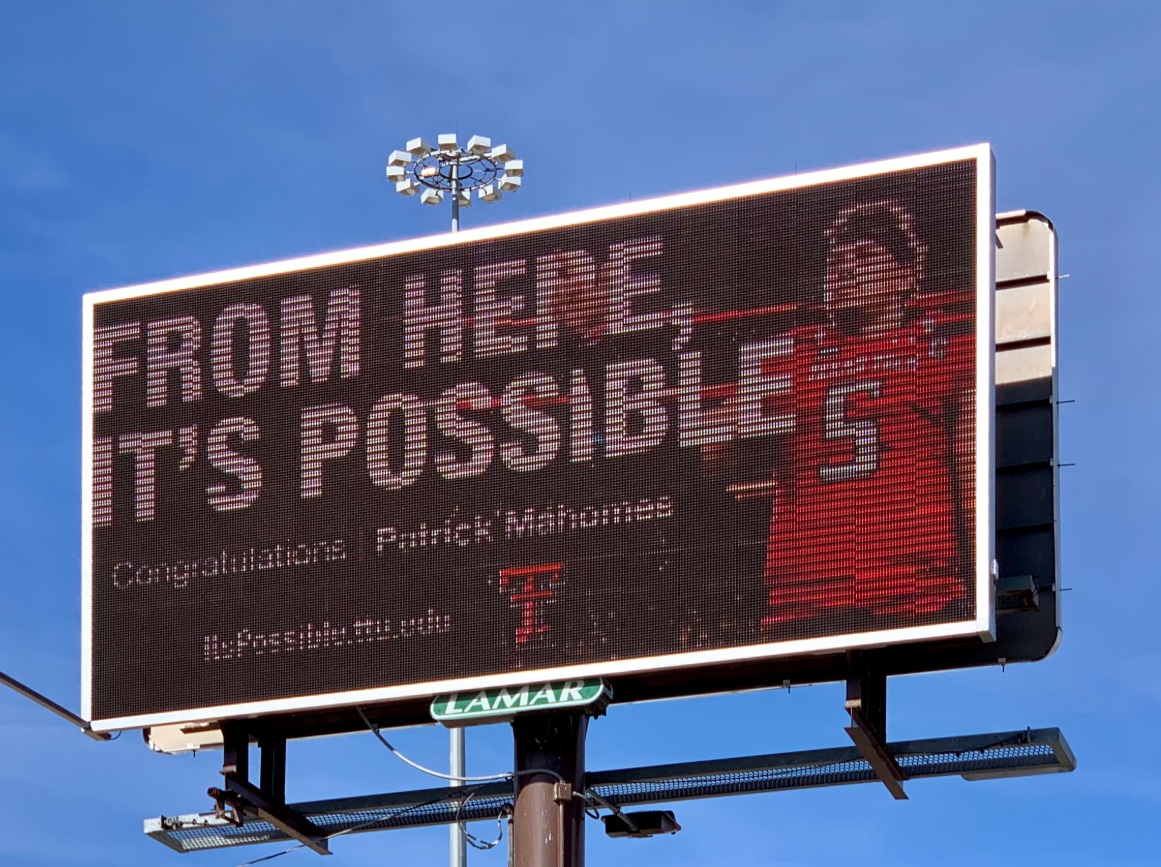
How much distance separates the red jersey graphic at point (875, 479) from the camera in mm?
18641

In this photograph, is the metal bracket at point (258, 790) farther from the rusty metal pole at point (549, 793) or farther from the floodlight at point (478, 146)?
the floodlight at point (478, 146)

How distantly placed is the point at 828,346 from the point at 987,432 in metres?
1.22

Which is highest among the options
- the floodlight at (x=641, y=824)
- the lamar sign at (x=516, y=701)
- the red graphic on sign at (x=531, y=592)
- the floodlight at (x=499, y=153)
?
the floodlight at (x=499, y=153)

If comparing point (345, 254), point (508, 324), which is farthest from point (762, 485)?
point (345, 254)

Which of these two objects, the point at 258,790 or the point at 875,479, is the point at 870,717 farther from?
the point at 258,790

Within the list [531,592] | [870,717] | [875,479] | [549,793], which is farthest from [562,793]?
[875,479]

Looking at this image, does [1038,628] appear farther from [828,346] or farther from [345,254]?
[345,254]

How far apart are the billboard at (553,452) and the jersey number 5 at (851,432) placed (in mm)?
27

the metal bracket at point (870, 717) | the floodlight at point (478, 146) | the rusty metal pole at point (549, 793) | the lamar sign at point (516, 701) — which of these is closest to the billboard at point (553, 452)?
the lamar sign at point (516, 701)

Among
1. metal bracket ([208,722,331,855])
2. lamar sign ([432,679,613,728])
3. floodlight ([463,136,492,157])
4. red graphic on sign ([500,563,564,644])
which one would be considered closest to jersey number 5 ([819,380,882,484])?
red graphic on sign ([500,563,564,644])

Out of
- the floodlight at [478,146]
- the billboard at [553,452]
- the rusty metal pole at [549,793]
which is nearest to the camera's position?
the billboard at [553,452]

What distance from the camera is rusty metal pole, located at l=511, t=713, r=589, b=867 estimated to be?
19844mm

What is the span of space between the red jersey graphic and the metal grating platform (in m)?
1.36

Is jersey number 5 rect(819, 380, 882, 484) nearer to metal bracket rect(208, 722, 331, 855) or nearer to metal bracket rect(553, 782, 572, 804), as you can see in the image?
metal bracket rect(553, 782, 572, 804)
